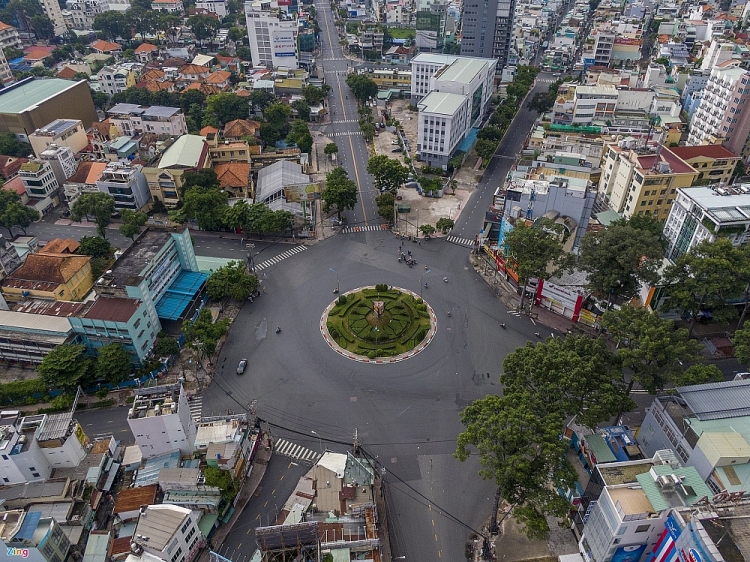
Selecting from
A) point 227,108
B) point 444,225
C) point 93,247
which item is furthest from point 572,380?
point 227,108

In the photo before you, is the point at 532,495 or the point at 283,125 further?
the point at 283,125

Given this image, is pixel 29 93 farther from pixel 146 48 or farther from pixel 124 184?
pixel 146 48

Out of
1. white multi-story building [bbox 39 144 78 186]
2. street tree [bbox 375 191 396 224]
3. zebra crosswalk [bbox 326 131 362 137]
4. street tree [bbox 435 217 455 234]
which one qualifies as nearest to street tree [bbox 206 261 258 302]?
street tree [bbox 375 191 396 224]

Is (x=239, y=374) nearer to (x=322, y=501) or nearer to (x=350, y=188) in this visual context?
→ (x=322, y=501)

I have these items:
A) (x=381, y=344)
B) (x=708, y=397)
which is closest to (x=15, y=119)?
(x=381, y=344)

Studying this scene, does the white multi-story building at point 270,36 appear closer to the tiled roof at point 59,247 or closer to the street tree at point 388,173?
the street tree at point 388,173

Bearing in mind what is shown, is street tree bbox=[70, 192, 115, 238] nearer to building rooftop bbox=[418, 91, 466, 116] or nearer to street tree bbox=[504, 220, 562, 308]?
building rooftop bbox=[418, 91, 466, 116]

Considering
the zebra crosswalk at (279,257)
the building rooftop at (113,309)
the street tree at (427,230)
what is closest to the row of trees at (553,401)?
the street tree at (427,230)
